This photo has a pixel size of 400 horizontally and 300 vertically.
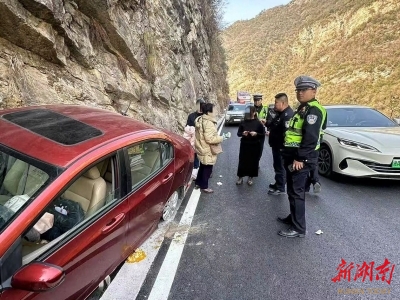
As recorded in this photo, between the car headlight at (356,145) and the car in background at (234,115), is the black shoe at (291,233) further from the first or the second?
the car in background at (234,115)

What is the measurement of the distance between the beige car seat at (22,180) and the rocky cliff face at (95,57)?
273cm

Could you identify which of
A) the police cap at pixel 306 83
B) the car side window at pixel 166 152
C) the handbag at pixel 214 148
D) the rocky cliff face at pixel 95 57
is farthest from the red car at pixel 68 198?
the rocky cliff face at pixel 95 57

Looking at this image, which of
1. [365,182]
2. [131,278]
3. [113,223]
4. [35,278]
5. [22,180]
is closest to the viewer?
[35,278]

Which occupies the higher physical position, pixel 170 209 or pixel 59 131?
pixel 59 131

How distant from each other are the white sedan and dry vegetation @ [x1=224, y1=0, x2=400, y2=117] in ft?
62.6

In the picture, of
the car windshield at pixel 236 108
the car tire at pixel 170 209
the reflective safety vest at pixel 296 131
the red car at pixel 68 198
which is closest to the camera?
the red car at pixel 68 198

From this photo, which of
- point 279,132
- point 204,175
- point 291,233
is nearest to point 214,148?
point 204,175

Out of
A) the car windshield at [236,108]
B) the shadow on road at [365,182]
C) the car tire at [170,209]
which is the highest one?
the car windshield at [236,108]

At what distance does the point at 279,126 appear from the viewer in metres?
5.00

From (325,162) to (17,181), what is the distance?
5.52 meters

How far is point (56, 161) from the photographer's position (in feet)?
6.39

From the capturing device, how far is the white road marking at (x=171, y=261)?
8.43 ft

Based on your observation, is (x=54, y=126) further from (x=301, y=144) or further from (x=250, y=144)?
(x=250, y=144)

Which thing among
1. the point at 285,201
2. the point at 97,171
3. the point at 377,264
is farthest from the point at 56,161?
the point at 285,201
